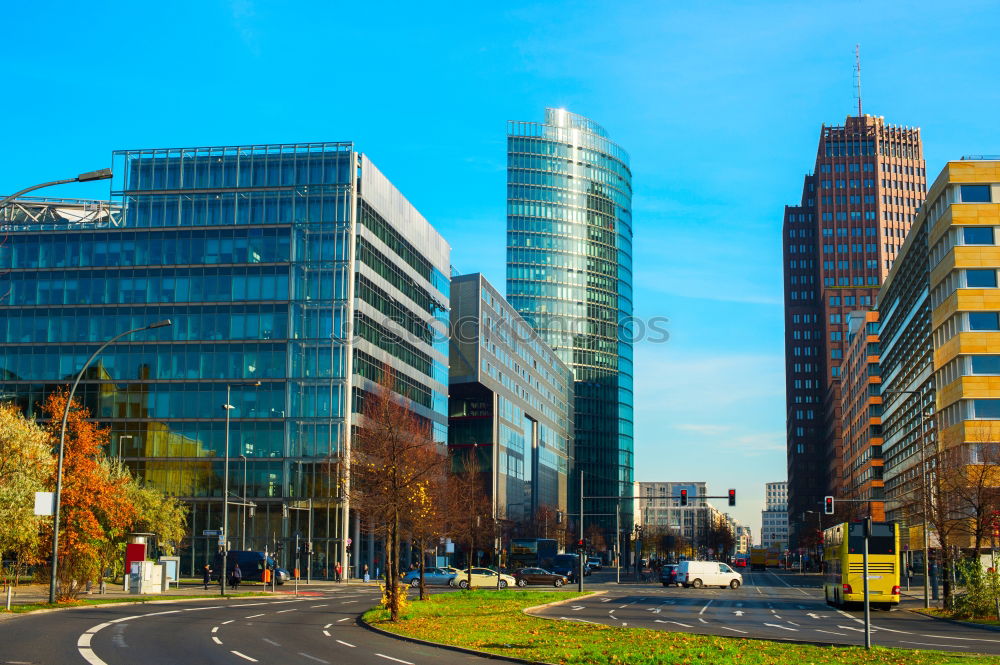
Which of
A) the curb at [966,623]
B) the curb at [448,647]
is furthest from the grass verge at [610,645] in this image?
the curb at [966,623]

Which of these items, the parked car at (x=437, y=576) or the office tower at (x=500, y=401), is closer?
the parked car at (x=437, y=576)

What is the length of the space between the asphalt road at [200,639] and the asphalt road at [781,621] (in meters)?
10.0

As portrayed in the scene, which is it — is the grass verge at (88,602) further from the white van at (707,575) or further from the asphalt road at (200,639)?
the white van at (707,575)

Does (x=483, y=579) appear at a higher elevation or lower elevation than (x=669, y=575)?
higher

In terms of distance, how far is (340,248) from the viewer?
90.1 meters

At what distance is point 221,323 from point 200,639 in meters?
64.9

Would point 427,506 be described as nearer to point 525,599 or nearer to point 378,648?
point 525,599

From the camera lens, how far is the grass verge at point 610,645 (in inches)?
889

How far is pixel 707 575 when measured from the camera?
80375mm

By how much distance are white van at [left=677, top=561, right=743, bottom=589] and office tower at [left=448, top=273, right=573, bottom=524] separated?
28.9 metres

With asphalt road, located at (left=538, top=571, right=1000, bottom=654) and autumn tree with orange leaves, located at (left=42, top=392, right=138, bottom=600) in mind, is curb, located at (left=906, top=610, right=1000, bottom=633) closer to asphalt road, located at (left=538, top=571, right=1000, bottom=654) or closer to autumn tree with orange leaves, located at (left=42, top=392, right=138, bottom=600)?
asphalt road, located at (left=538, top=571, right=1000, bottom=654)

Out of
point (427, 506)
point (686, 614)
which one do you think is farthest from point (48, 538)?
point (686, 614)

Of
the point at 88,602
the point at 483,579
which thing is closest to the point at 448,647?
the point at 88,602

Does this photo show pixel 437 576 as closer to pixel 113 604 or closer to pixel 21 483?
pixel 113 604
